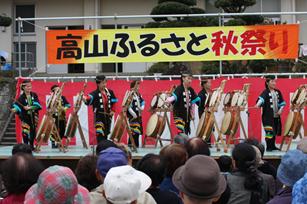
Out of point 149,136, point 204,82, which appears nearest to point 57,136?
point 149,136

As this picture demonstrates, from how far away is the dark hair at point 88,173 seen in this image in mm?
3617

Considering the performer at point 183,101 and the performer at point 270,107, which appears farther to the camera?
the performer at point 183,101

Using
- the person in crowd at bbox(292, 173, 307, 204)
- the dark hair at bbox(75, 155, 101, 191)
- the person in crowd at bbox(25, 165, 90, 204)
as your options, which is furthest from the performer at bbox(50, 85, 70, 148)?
the person in crowd at bbox(292, 173, 307, 204)

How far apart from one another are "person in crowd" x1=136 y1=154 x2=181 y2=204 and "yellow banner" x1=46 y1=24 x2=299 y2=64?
745 cm

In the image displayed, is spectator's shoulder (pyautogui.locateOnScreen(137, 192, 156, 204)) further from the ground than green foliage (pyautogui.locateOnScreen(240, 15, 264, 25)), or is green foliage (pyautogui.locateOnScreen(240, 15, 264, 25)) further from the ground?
green foliage (pyautogui.locateOnScreen(240, 15, 264, 25))

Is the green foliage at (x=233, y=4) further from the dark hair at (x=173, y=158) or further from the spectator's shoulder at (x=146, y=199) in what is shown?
the spectator's shoulder at (x=146, y=199)

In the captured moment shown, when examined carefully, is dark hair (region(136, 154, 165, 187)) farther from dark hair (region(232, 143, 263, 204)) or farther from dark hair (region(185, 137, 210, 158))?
dark hair (region(185, 137, 210, 158))

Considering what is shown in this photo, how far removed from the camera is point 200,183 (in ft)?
8.25

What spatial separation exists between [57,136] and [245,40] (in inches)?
171

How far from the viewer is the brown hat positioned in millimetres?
2510

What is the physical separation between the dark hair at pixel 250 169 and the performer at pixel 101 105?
654cm

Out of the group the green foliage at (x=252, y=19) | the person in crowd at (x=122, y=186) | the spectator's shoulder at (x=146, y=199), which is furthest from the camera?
the green foliage at (x=252, y=19)

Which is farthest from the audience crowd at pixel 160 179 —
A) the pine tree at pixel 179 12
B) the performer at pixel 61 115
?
the pine tree at pixel 179 12

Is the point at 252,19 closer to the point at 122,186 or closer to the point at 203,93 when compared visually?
the point at 203,93
